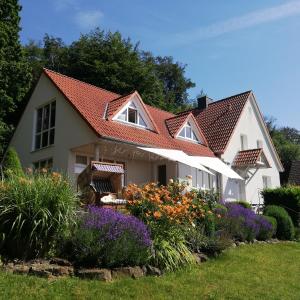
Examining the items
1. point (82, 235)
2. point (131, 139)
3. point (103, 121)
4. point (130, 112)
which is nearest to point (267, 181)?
point (130, 112)

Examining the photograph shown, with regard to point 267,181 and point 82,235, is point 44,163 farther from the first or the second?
point 267,181

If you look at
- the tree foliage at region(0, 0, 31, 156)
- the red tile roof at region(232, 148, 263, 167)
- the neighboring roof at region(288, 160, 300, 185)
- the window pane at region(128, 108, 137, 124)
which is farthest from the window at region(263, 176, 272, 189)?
the tree foliage at region(0, 0, 31, 156)

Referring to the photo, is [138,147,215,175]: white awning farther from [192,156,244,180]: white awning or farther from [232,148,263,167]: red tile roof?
[232,148,263,167]: red tile roof

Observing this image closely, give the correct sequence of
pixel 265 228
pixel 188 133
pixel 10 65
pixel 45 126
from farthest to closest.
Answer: pixel 188 133 → pixel 10 65 → pixel 45 126 → pixel 265 228

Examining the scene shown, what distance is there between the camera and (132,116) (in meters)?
21.5

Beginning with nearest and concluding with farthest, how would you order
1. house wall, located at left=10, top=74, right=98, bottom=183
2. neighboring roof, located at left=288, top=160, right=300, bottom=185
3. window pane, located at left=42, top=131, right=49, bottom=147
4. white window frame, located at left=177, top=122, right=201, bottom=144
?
house wall, located at left=10, top=74, right=98, bottom=183 < window pane, located at left=42, top=131, right=49, bottom=147 < white window frame, located at left=177, top=122, right=201, bottom=144 < neighboring roof, located at left=288, top=160, right=300, bottom=185

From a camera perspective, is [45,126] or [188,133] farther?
[188,133]

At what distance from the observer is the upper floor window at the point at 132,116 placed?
68.2ft

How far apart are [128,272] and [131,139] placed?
11194 mm

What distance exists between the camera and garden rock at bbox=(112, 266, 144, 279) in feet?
25.1

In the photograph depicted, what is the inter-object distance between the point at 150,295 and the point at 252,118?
2568 centimetres

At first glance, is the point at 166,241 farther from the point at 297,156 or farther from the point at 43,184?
the point at 297,156

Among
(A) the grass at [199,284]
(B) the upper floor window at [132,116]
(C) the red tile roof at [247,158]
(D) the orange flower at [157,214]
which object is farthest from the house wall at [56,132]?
(C) the red tile roof at [247,158]

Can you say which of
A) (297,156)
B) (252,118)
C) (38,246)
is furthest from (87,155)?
(297,156)
